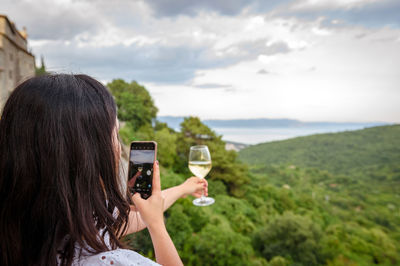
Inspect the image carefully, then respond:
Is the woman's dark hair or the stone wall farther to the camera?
the stone wall

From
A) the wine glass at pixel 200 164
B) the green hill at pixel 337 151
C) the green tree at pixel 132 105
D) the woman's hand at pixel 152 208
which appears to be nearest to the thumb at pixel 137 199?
the woman's hand at pixel 152 208

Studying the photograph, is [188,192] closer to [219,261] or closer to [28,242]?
[28,242]

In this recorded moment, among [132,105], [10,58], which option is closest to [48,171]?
[132,105]

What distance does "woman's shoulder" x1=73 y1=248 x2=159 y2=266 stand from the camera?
62 cm

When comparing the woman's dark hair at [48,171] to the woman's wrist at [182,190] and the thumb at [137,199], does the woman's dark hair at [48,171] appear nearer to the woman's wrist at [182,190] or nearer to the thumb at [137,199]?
the thumb at [137,199]

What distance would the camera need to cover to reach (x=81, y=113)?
26.0 inches

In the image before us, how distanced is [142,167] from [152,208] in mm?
146

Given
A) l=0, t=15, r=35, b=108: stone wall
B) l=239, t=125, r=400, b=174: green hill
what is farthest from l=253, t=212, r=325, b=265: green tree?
l=239, t=125, r=400, b=174: green hill

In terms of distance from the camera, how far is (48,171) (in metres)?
0.63

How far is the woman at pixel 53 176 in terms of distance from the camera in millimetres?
628

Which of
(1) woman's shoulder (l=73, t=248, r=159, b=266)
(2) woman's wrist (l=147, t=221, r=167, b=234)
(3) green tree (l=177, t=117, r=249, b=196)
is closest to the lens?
(1) woman's shoulder (l=73, t=248, r=159, b=266)

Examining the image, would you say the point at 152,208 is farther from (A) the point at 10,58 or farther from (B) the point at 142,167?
(A) the point at 10,58

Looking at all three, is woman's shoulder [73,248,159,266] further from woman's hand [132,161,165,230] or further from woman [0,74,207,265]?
woman's hand [132,161,165,230]

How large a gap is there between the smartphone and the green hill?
3823cm
